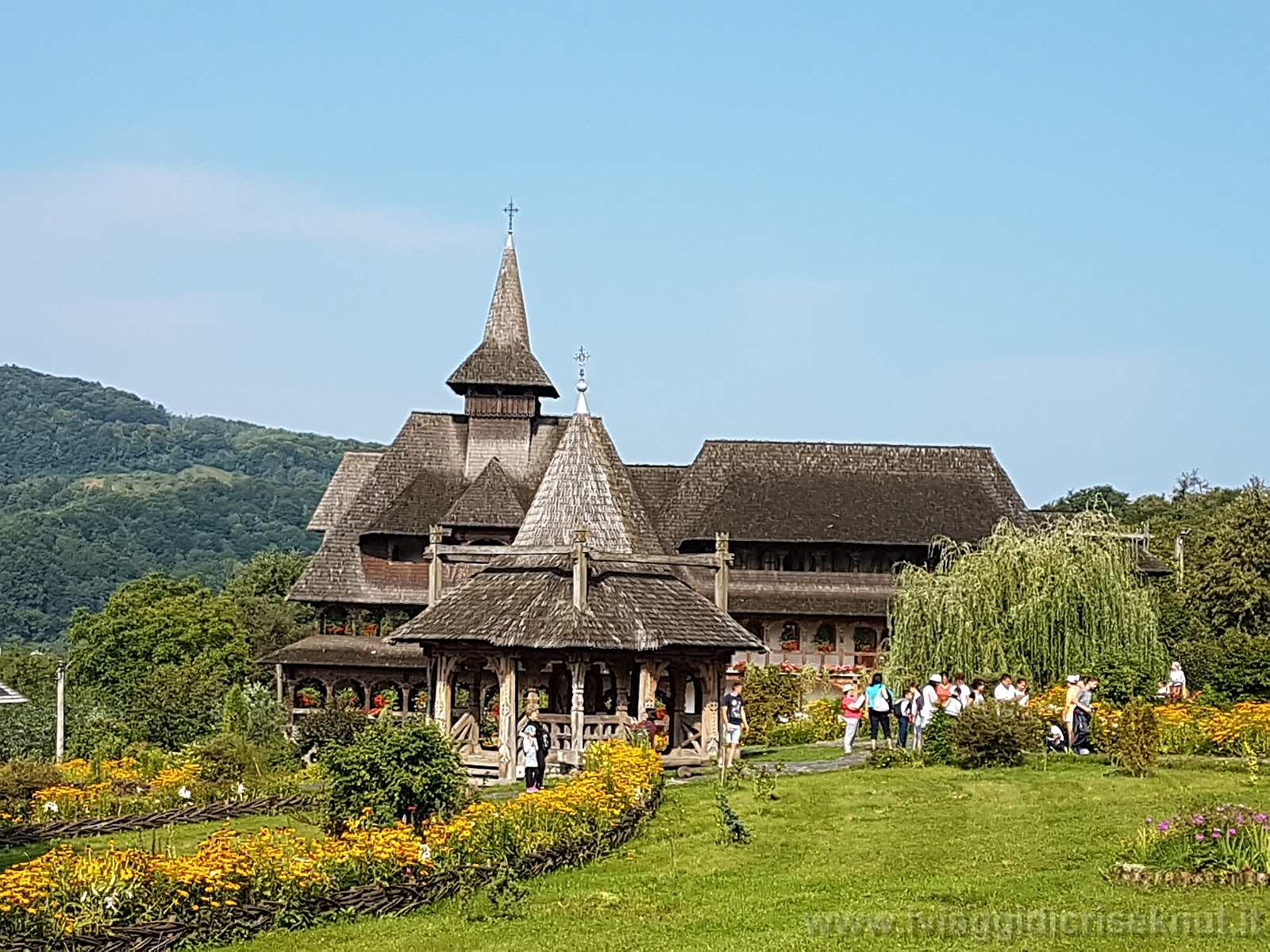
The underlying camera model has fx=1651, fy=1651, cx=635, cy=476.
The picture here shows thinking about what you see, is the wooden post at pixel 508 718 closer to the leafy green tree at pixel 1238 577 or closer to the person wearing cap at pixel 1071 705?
the person wearing cap at pixel 1071 705

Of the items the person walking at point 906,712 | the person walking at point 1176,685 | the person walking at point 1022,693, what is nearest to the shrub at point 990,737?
the person walking at point 906,712

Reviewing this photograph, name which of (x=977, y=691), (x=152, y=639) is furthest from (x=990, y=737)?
(x=152, y=639)

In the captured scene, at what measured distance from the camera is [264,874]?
608 inches

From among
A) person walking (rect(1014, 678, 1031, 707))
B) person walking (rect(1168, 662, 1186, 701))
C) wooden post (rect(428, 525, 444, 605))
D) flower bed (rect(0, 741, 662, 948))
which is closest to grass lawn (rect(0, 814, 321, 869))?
flower bed (rect(0, 741, 662, 948))

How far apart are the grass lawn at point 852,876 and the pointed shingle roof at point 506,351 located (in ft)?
91.5

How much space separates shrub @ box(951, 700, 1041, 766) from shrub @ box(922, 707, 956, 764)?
0.88 ft

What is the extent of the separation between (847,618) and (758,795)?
89.2ft

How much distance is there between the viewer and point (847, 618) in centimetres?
4894

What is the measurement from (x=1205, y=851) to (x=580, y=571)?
12637 mm

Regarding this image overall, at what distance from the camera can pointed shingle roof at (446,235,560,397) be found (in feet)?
163

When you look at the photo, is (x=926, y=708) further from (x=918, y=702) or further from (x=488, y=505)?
(x=488, y=505)

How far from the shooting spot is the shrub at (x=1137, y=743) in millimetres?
23047

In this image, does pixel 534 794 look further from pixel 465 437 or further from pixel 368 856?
pixel 465 437

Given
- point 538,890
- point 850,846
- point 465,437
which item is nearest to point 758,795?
point 850,846
